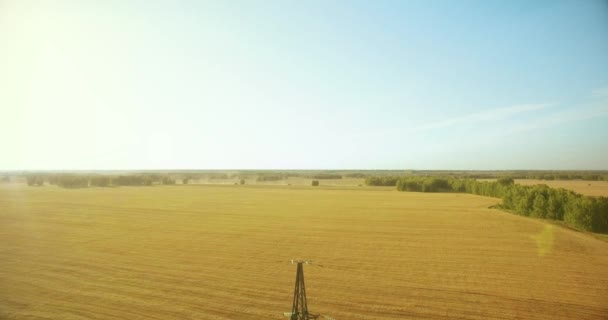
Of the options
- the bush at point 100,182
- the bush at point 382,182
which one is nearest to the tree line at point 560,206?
the bush at point 382,182

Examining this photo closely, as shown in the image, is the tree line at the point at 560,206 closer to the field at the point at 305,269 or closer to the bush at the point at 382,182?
the field at the point at 305,269

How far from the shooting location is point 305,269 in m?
19.8

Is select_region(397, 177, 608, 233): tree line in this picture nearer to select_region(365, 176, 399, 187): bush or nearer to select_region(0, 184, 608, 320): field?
select_region(0, 184, 608, 320): field

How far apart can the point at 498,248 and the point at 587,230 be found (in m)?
13.0

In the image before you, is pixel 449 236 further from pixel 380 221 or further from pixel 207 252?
pixel 207 252

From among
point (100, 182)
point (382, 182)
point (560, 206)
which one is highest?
point (560, 206)

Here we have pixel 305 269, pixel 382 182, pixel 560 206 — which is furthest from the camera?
pixel 382 182

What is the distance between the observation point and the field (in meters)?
14.1

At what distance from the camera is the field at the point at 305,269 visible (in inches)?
553

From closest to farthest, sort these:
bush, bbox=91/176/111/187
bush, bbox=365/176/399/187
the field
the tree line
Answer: the field, the tree line, bush, bbox=91/176/111/187, bush, bbox=365/176/399/187

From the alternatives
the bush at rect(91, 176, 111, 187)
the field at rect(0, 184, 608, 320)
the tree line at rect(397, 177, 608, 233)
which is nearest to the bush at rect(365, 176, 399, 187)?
the tree line at rect(397, 177, 608, 233)

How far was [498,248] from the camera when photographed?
24000 mm

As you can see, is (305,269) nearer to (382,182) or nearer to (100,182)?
(382,182)

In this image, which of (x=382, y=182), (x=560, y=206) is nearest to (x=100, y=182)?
(x=382, y=182)
